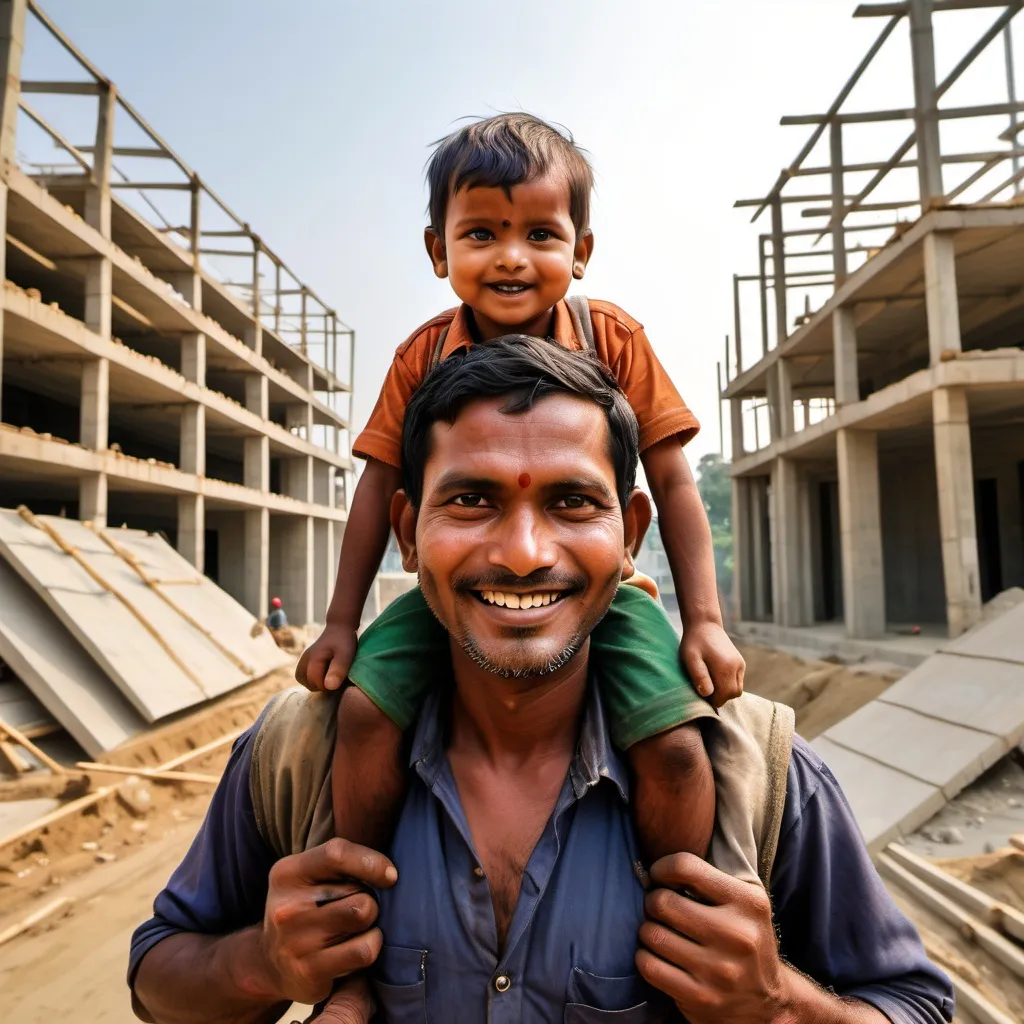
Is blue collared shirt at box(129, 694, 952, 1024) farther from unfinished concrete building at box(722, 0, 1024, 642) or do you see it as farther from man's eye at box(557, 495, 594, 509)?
unfinished concrete building at box(722, 0, 1024, 642)

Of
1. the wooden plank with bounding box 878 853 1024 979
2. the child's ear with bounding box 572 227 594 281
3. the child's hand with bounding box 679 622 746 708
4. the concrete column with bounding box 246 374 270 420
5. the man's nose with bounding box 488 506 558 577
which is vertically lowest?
the wooden plank with bounding box 878 853 1024 979

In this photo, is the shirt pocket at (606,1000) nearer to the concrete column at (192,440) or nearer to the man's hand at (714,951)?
the man's hand at (714,951)

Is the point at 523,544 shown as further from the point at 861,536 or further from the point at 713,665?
the point at 861,536

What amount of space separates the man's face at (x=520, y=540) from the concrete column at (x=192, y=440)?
1842cm

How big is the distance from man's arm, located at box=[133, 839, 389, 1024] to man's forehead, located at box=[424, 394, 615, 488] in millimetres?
890

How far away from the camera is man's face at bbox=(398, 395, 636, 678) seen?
142 centimetres

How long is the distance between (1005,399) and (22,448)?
17655mm

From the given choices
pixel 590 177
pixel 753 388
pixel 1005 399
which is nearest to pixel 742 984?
pixel 590 177

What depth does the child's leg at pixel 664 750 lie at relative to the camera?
1.41 m

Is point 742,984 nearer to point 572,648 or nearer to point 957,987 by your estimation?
point 572,648

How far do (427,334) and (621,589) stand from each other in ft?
3.31

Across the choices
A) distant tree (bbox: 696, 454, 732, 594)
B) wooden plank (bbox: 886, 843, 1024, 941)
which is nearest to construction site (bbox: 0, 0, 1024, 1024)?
wooden plank (bbox: 886, 843, 1024, 941)

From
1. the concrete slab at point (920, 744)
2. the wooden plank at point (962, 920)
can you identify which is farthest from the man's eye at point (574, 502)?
the concrete slab at point (920, 744)

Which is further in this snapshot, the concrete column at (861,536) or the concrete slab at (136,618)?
the concrete column at (861,536)
